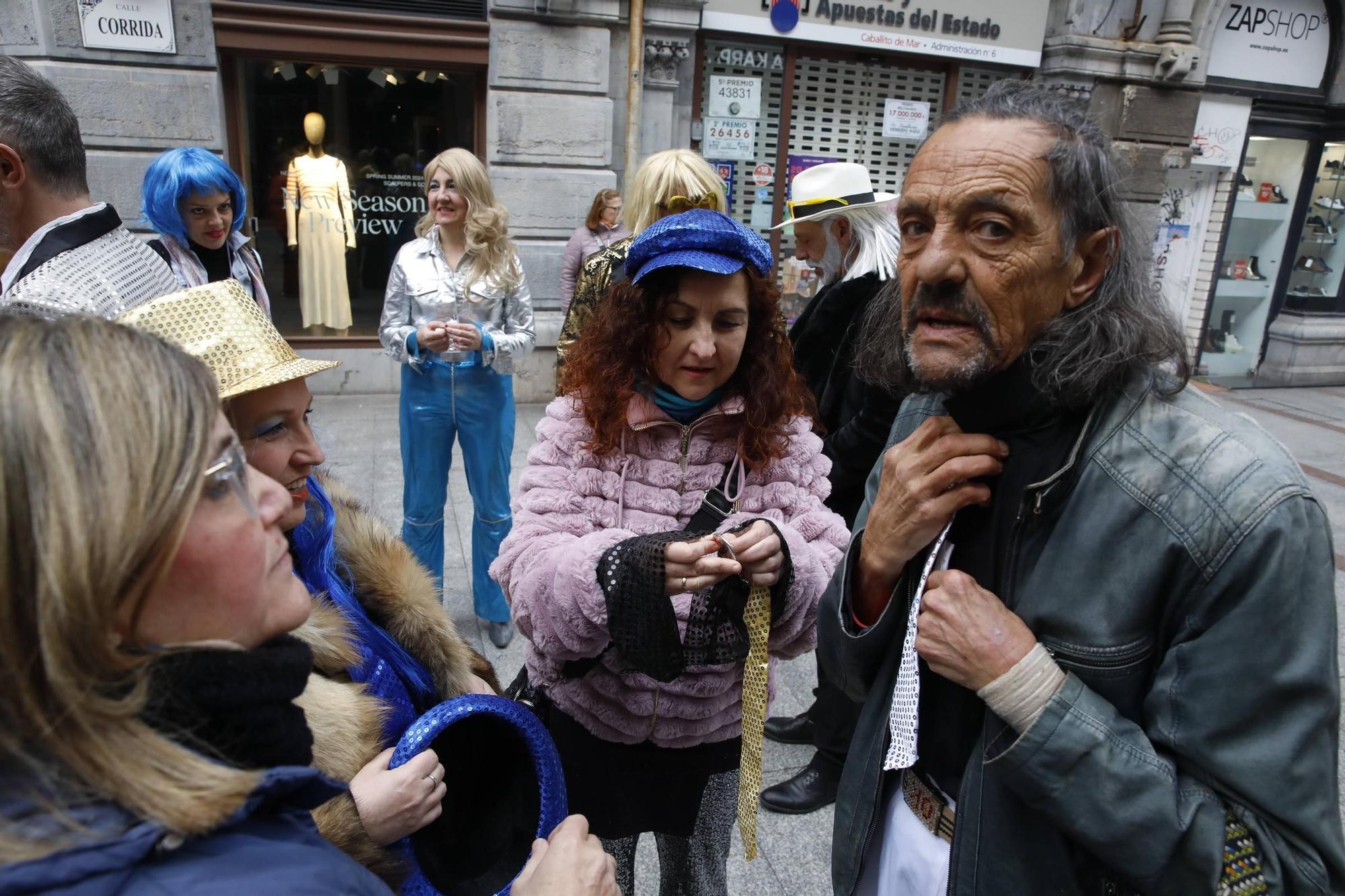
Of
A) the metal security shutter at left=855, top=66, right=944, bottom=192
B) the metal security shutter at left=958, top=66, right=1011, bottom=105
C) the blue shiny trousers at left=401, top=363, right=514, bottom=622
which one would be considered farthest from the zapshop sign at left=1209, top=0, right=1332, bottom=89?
the blue shiny trousers at left=401, top=363, right=514, bottom=622

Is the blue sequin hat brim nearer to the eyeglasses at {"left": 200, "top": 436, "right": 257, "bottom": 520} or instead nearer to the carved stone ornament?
the eyeglasses at {"left": 200, "top": 436, "right": 257, "bottom": 520}

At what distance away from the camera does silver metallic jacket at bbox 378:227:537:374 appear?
13.1 ft

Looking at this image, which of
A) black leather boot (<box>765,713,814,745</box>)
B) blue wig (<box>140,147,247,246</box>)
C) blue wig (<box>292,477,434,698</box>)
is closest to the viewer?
blue wig (<box>292,477,434,698</box>)

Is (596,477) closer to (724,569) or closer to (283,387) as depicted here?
(724,569)

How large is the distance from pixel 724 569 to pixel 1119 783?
2.32ft

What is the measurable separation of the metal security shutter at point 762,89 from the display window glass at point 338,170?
230 centimetres

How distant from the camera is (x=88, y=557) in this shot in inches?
27.2

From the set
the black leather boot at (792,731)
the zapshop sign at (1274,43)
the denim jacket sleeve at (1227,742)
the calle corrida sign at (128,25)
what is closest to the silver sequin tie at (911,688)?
the denim jacket sleeve at (1227,742)

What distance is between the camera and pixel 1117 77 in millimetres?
8805

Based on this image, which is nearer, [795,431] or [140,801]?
[140,801]

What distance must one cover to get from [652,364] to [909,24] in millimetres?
7848

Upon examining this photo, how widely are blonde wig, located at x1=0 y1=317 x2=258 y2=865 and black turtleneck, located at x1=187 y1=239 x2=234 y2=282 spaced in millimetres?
3413

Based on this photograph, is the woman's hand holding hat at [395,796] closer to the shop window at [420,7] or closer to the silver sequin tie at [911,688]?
the silver sequin tie at [911,688]

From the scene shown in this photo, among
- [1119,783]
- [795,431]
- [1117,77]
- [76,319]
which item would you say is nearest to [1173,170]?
[1117,77]
